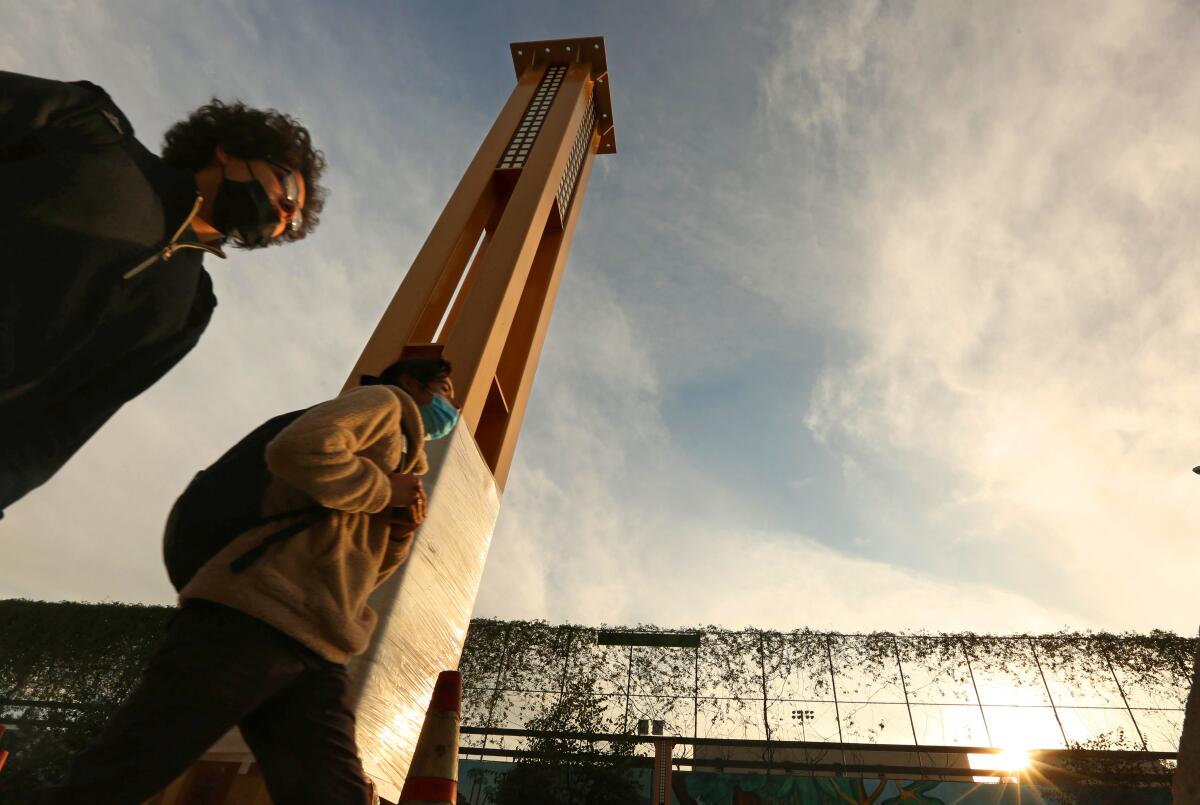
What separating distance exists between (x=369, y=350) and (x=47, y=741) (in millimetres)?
14886

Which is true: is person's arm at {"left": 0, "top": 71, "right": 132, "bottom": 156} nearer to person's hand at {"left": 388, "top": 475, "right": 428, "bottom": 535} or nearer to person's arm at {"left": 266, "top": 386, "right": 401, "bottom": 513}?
person's arm at {"left": 266, "top": 386, "right": 401, "bottom": 513}

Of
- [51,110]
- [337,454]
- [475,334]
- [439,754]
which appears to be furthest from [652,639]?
[51,110]

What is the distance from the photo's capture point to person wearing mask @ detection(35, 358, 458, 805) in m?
1.03

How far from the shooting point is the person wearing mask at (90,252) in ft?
3.35

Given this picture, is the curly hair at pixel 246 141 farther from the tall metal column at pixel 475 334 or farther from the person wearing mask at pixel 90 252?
the tall metal column at pixel 475 334

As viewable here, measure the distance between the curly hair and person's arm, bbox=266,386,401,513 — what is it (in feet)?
1.71

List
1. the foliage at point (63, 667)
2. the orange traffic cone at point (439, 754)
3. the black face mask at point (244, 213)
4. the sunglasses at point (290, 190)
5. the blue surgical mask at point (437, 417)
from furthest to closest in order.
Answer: the foliage at point (63, 667)
the orange traffic cone at point (439, 754)
the blue surgical mask at point (437, 417)
the sunglasses at point (290, 190)
the black face mask at point (244, 213)

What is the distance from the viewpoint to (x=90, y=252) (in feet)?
3.58

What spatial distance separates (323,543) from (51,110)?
0.89 m

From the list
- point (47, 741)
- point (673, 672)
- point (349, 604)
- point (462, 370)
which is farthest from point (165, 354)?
point (47, 741)

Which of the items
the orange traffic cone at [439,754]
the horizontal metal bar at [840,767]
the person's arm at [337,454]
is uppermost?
the horizontal metal bar at [840,767]

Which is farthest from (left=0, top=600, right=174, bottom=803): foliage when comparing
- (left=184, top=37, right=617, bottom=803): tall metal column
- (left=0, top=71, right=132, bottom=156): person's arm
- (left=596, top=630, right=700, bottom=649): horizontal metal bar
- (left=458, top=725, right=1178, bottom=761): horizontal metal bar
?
(left=0, top=71, right=132, bottom=156): person's arm

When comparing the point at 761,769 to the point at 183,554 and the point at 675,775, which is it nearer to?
the point at 675,775

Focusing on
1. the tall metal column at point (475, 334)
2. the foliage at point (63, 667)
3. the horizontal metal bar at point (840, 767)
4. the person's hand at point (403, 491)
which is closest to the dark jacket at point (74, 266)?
the person's hand at point (403, 491)
